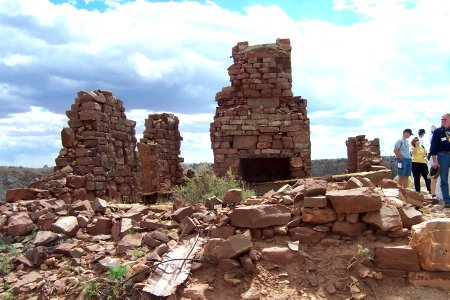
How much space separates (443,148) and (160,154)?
946cm

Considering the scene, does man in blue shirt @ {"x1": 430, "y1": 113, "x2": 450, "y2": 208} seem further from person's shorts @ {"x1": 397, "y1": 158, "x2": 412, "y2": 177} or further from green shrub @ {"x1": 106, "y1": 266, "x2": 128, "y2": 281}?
green shrub @ {"x1": 106, "y1": 266, "x2": 128, "y2": 281}

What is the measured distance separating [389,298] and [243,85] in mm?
8606

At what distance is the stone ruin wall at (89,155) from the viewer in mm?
8680

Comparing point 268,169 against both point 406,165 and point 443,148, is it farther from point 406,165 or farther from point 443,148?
point 443,148

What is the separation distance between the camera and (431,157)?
24.8 feet

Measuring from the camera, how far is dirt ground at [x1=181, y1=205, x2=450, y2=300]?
427 cm

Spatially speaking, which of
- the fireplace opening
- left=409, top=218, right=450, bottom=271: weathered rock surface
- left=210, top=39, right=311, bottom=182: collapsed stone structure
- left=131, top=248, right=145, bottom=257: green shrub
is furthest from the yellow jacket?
left=131, top=248, right=145, bottom=257: green shrub

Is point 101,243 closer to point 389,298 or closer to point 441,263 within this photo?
point 389,298

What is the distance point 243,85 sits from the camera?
12.1 m

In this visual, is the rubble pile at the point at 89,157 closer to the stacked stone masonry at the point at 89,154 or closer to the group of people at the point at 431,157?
the stacked stone masonry at the point at 89,154

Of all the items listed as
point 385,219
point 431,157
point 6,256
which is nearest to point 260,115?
point 431,157

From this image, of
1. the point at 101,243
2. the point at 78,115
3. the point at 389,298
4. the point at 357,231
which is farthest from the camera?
the point at 78,115

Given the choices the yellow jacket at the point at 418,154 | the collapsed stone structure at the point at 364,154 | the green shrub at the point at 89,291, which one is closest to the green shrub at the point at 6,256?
the green shrub at the point at 89,291

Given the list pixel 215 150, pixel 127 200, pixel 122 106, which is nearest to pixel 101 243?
pixel 127 200
